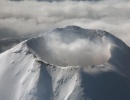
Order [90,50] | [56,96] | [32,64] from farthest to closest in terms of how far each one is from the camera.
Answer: [90,50], [32,64], [56,96]

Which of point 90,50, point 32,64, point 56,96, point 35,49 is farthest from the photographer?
point 90,50

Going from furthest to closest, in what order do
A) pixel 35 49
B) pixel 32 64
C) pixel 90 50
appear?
pixel 90 50
pixel 35 49
pixel 32 64

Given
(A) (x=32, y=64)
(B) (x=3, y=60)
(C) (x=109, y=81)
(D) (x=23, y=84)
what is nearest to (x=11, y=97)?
(D) (x=23, y=84)

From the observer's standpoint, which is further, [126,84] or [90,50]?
[90,50]

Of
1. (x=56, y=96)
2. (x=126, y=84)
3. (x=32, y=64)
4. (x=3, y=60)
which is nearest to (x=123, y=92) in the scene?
(x=126, y=84)

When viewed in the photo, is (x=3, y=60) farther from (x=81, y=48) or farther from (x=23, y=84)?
(x=81, y=48)

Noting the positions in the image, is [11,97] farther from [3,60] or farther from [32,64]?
[3,60]
